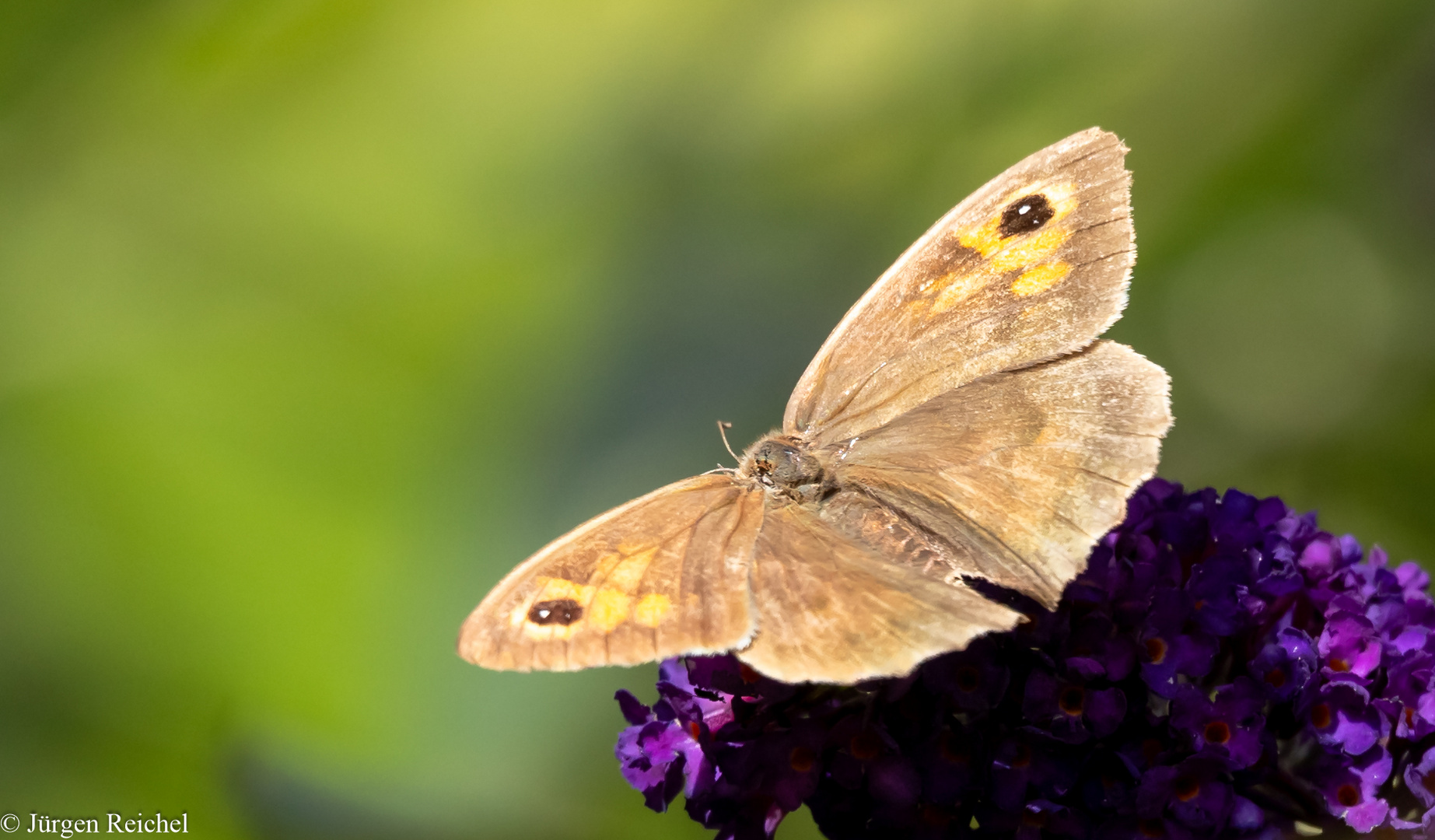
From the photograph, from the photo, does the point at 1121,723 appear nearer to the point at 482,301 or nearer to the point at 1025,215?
the point at 1025,215

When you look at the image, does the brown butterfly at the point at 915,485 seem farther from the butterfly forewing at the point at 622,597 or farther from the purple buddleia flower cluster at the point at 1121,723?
the purple buddleia flower cluster at the point at 1121,723

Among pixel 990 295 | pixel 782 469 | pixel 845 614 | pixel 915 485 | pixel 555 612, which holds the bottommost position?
pixel 845 614

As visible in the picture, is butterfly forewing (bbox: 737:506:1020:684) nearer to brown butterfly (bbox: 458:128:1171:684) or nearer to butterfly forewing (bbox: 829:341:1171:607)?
brown butterfly (bbox: 458:128:1171:684)

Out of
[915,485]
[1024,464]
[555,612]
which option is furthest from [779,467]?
[555,612]

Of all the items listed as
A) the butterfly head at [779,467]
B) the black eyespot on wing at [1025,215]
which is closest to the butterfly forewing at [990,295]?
the black eyespot on wing at [1025,215]

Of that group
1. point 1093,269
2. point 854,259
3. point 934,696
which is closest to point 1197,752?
point 934,696

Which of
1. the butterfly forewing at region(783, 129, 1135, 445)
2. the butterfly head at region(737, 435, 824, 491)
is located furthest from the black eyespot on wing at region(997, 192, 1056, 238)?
the butterfly head at region(737, 435, 824, 491)
